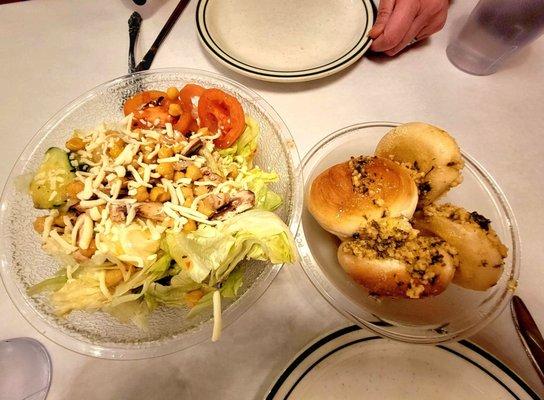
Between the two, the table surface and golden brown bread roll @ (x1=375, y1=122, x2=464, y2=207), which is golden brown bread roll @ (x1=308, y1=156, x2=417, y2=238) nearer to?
golden brown bread roll @ (x1=375, y1=122, x2=464, y2=207)

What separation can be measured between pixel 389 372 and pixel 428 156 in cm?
64

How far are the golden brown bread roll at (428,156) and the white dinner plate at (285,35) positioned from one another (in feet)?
1.68

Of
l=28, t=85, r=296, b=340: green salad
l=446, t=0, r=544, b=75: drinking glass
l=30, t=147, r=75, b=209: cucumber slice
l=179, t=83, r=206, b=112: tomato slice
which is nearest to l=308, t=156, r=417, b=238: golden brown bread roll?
l=28, t=85, r=296, b=340: green salad

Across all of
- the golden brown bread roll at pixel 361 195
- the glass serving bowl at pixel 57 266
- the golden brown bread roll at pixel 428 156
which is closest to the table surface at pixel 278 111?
the glass serving bowl at pixel 57 266

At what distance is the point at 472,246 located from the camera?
976 mm

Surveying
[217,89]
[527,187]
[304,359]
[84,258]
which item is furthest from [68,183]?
[527,187]

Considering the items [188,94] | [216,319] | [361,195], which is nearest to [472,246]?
[361,195]

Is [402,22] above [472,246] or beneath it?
above

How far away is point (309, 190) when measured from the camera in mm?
1109

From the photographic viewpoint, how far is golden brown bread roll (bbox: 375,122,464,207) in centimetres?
109

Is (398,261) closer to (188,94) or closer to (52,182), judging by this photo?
(188,94)

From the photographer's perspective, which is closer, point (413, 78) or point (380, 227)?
point (380, 227)

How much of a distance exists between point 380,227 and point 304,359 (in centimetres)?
40

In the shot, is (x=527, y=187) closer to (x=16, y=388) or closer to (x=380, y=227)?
(x=380, y=227)
